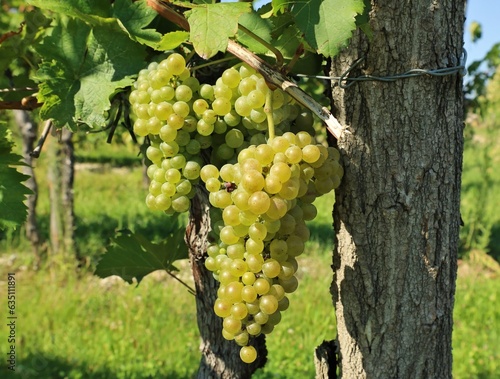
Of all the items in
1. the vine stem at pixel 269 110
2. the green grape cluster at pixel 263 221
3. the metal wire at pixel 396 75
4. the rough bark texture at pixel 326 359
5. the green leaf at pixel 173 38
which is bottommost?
the rough bark texture at pixel 326 359

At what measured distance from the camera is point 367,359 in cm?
144

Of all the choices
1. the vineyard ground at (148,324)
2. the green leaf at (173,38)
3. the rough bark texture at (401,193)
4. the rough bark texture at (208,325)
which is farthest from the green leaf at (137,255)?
the vineyard ground at (148,324)

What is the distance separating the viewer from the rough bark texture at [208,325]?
5.61 ft

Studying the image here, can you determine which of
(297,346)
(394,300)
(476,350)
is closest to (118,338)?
(297,346)

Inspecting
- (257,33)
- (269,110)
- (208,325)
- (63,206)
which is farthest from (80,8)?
(63,206)

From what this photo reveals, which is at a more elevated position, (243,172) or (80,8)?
(80,8)

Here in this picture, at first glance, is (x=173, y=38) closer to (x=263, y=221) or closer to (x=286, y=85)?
(x=286, y=85)

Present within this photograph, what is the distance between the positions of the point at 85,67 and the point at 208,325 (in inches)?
35.2

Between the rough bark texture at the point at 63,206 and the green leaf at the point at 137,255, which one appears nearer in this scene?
the green leaf at the point at 137,255

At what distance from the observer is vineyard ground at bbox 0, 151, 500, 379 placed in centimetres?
396

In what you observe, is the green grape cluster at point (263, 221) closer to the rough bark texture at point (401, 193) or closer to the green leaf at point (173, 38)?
the rough bark texture at point (401, 193)

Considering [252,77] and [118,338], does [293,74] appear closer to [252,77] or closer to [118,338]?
[252,77]

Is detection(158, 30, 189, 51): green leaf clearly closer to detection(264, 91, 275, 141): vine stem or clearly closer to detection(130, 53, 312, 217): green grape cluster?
detection(130, 53, 312, 217): green grape cluster

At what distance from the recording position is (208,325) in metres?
1.85
